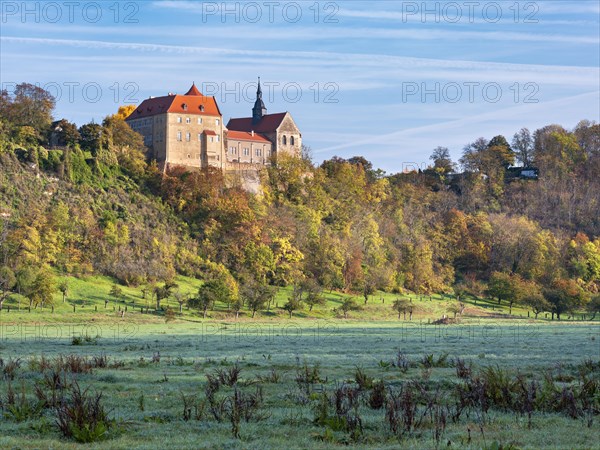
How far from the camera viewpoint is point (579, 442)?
14977 millimetres

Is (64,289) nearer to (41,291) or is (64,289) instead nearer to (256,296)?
(41,291)

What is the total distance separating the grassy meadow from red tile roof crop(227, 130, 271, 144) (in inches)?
3208

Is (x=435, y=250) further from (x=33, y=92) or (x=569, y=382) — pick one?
(x=569, y=382)

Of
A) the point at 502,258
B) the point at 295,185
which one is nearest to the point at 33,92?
the point at 295,185

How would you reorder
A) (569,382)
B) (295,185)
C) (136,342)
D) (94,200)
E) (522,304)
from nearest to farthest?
(569,382)
(136,342)
(94,200)
(522,304)
(295,185)

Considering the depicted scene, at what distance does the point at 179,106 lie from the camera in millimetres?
112438

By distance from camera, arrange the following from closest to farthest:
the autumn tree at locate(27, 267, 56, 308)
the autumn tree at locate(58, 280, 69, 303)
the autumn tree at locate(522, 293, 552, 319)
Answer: the autumn tree at locate(27, 267, 56, 308)
the autumn tree at locate(58, 280, 69, 303)
the autumn tree at locate(522, 293, 552, 319)

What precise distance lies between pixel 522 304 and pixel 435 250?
23812mm

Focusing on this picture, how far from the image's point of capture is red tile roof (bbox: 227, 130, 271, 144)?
123738 mm

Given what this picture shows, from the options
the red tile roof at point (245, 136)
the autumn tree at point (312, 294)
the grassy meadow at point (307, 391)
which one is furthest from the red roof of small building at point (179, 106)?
the grassy meadow at point (307, 391)

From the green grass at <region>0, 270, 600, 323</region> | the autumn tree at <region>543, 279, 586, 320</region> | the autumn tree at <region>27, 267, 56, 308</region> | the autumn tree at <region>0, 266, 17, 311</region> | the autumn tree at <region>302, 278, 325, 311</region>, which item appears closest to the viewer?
the autumn tree at <region>27, 267, 56, 308</region>

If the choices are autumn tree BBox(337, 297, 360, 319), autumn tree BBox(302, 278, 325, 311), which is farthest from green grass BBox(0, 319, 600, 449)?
autumn tree BBox(302, 278, 325, 311)

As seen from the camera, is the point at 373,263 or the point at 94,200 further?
the point at 373,263

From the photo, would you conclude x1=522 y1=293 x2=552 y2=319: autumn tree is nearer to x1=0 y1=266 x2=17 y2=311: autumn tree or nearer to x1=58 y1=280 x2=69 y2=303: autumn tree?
x1=58 y1=280 x2=69 y2=303: autumn tree
